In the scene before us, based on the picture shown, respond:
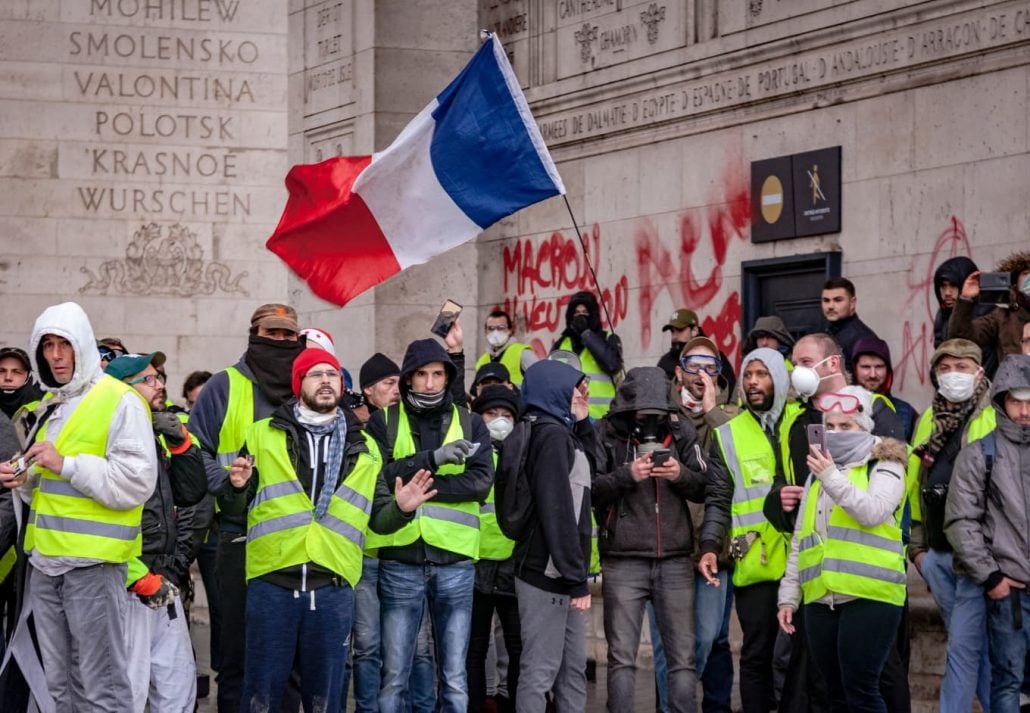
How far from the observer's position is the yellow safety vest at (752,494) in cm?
953

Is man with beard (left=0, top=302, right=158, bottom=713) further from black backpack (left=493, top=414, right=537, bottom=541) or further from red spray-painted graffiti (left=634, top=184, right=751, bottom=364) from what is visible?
red spray-painted graffiti (left=634, top=184, right=751, bottom=364)

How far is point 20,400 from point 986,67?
607cm

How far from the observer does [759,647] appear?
958 cm

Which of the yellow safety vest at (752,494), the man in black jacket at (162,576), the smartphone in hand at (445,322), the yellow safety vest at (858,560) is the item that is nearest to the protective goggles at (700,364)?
the yellow safety vest at (752,494)

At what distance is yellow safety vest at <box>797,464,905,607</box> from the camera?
8570 mm

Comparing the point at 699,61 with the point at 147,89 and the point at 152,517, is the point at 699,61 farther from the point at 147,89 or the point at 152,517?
the point at 147,89

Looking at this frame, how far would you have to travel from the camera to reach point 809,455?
8633 millimetres

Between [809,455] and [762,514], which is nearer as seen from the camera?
[809,455]


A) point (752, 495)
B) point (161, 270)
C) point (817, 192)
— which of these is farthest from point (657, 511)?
point (161, 270)

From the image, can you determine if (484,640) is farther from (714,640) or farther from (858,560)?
(858,560)

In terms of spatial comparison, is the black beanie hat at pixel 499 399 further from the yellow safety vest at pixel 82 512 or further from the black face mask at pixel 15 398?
the black face mask at pixel 15 398

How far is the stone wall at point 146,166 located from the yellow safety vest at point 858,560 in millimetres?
14400

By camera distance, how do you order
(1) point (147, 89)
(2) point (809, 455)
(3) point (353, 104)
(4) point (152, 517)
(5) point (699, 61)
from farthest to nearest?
(1) point (147, 89), (3) point (353, 104), (5) point (699, 61), (4) point (152, 517), (2) point (809, 455)

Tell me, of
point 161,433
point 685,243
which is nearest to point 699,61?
point 685,243
